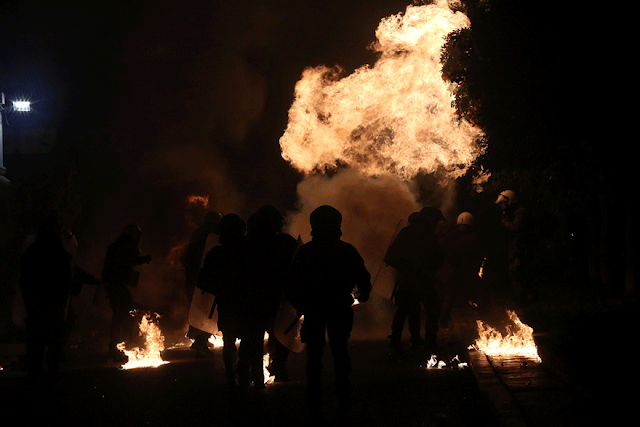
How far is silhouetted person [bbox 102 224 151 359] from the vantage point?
11.4 metres

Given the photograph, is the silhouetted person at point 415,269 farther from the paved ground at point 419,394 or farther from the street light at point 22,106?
the street light at point 22,106

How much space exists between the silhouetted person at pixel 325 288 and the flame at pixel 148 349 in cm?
455

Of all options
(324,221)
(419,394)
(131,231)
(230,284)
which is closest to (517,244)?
(131,231)

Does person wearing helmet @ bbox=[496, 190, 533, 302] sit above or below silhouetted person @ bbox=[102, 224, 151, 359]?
above

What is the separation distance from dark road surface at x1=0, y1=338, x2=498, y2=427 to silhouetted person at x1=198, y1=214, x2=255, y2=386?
1.09 ft

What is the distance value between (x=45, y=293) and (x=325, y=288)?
15.4 ft

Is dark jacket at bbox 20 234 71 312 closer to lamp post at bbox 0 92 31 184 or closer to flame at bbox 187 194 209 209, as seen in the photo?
flame at bbox 187 194 209 209

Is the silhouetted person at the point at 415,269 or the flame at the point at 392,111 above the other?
the flame at the point at 392,111

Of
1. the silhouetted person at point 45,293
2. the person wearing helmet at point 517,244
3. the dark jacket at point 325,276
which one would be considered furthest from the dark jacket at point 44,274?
the person wearing helmet at point 517,244

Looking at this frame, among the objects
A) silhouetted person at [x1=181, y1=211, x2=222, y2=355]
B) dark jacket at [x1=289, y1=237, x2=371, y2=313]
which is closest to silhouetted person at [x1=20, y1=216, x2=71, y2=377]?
silhouetted person at [x1=181, y1=211, x2=222, y2=355]

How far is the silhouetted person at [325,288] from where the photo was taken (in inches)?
240

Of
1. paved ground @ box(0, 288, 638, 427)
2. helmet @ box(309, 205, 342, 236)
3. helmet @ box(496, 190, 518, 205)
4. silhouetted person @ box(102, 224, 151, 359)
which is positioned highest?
helmet @ box(496, 190, 518, 205)

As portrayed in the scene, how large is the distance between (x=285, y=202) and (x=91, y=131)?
20.1ft

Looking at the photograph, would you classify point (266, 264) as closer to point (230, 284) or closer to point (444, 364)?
point (230, 284)
